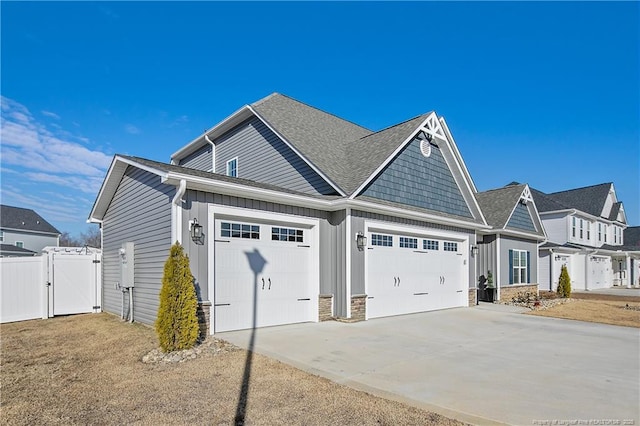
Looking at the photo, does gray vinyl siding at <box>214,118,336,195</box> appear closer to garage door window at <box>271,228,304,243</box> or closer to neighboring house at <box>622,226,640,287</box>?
garage door window at <box>271,228,304,243</box>

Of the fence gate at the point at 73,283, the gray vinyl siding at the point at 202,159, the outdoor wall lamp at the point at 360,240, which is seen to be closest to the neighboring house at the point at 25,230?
the gray vinyl siding at the point at 202,159

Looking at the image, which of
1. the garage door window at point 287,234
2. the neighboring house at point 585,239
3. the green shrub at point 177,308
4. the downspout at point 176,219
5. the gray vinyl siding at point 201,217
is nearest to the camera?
the green shrub at point 177,308

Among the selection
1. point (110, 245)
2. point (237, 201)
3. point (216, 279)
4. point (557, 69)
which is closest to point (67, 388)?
point (216, 279)

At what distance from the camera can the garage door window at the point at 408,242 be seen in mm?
11555

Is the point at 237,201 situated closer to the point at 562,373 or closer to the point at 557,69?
the point at 562,373

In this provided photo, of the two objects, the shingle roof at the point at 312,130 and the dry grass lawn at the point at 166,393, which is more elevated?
the shingle roof at the point at 312,130

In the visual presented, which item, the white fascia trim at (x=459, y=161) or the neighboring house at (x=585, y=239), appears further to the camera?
the neighboring house at (x=585, y=239)

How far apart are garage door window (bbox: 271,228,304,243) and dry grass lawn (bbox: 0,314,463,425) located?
3205 mm

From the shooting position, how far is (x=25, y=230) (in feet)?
115

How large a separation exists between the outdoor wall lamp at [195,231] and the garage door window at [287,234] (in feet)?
6.31

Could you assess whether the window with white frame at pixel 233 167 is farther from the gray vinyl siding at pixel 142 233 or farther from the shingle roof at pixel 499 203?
the shingle roof at pixel 499 203

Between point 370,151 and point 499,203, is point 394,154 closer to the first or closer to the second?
point 370,151

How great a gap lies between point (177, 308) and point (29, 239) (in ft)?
127

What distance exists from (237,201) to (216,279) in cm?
173
